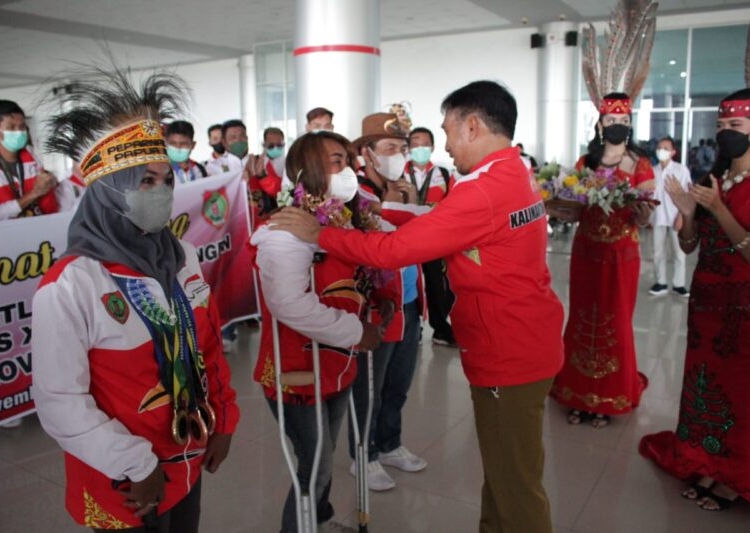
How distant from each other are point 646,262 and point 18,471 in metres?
8.63

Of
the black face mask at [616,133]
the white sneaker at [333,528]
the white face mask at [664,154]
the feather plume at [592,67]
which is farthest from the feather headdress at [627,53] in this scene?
the white face mask at [664,154]

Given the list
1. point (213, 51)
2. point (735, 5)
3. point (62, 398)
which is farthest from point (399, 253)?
point (213, 51)

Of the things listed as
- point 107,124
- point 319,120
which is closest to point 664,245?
point 319,120

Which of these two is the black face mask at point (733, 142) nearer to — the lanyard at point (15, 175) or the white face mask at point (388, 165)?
the white face mask at point (388, 165)

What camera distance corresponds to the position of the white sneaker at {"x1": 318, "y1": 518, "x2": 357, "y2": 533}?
256cm

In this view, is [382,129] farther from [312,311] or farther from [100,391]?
[100,391]

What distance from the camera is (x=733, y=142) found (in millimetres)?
2770

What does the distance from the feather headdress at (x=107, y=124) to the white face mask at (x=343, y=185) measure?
677 mm

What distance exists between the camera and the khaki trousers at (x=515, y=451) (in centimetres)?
198

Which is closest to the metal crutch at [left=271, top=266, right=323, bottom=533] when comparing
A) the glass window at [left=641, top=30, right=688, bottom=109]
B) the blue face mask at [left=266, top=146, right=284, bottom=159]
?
the blue face mask at [left=266, top=146, right=284, bottom=159]

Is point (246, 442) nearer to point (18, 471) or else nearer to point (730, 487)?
point (18, 471)

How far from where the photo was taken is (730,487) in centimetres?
288

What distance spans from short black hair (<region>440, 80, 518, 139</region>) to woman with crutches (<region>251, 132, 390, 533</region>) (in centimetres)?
46

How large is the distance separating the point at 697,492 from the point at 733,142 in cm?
162
